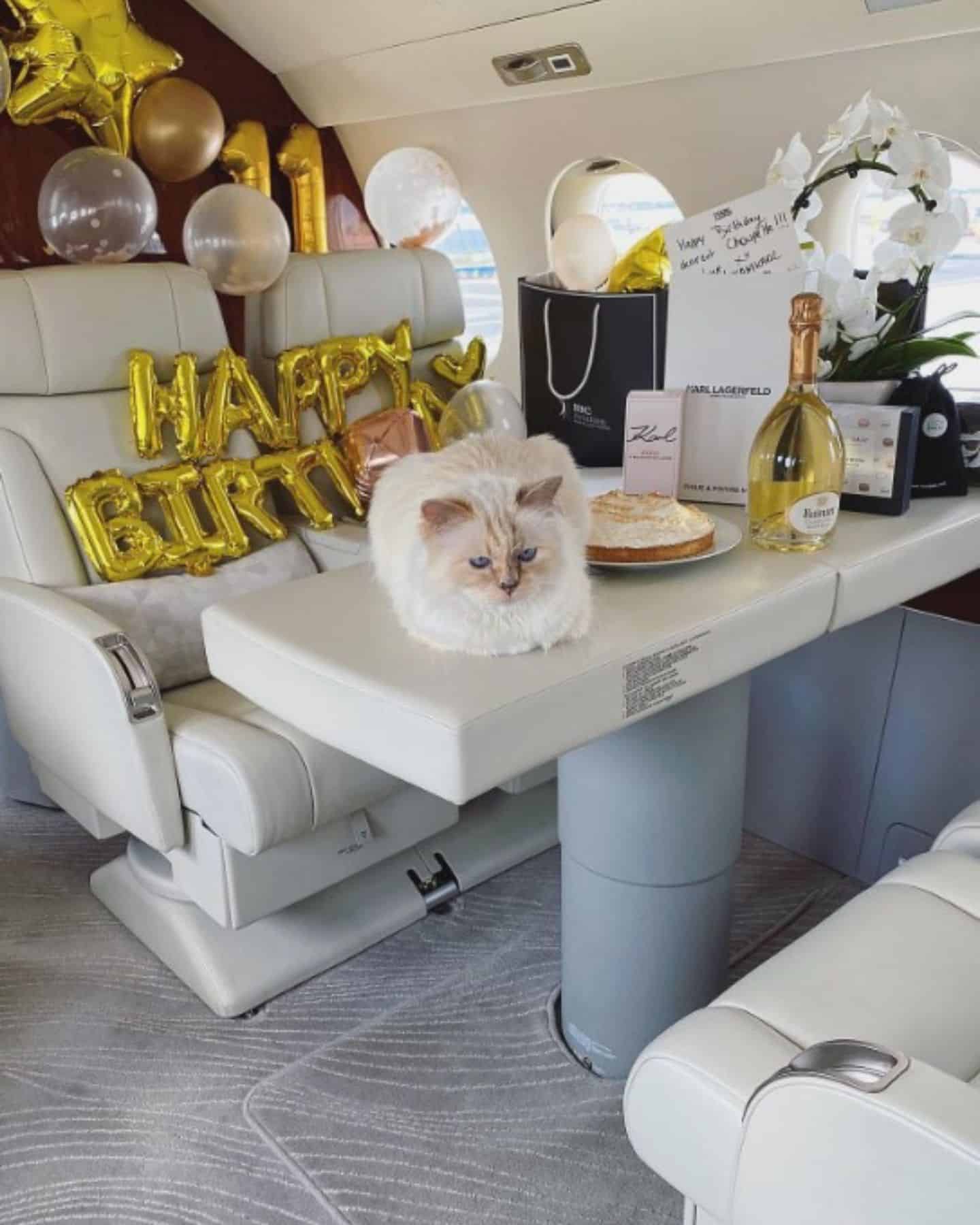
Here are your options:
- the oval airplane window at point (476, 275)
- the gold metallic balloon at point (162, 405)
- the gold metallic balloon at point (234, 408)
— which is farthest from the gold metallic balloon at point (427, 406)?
the oval airplane window at point (476, 275)

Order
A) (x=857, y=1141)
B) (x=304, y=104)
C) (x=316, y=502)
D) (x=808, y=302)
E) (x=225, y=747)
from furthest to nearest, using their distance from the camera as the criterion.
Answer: (x=304, y=104), (x=316, y=502), (x=225, y=747), (x=808, y=302), (x=857, y=1141)

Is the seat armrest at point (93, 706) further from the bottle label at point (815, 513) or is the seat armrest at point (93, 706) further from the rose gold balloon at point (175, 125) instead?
the rose gold balloon at point (175, 125)

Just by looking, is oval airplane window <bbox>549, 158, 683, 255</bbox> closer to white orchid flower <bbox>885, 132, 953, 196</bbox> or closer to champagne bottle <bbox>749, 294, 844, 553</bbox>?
white orchid flower <bbox>885, 132, 953, 196</bbox>

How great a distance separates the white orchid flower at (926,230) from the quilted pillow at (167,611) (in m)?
1.15

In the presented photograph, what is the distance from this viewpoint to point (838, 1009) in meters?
0.99

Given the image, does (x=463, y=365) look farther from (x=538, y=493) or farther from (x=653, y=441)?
(x=538, y=493)

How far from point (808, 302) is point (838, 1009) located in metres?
0.79

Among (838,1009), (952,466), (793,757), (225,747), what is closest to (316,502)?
(225,747)

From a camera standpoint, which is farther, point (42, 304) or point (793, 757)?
point (793, 757)

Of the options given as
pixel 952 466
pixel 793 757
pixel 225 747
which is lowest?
pixel 793 757

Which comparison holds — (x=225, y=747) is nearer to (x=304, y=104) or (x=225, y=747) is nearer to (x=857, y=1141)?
(x=857, y=1141)

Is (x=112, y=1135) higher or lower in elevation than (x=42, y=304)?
lower

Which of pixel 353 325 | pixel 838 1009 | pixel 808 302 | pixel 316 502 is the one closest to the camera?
pixel 838 1009

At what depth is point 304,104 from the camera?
362cm
